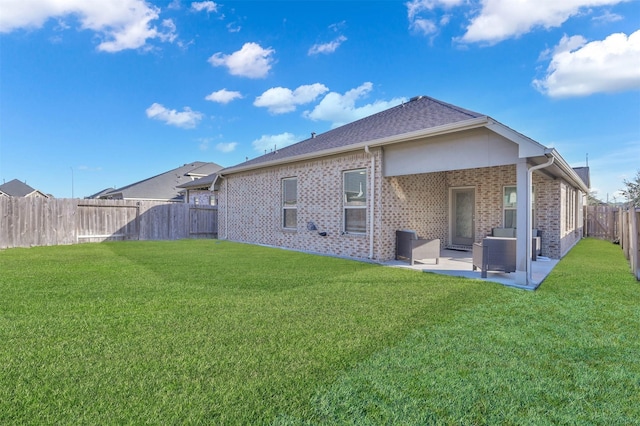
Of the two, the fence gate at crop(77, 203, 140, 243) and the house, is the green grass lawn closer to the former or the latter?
the house

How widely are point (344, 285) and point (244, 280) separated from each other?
74.6 inches

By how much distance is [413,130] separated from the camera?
8.12 meters

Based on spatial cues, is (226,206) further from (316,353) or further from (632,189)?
(632,189)

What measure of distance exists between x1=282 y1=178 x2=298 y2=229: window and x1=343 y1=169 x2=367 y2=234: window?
2.40 m

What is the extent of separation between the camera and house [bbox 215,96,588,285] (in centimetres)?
694

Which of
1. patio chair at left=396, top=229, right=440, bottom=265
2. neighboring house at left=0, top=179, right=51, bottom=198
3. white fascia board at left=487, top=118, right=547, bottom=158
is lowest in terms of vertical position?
patio chair at left=396, top=229, right=440, bottom=265

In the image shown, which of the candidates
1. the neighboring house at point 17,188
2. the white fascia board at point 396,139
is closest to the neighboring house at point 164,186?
the neighboring house at point 17,188

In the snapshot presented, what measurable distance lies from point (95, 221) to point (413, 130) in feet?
44.9

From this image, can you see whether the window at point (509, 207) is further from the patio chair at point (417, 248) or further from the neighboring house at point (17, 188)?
the neighboring house at point (17, 188)

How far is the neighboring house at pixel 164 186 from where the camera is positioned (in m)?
27.1

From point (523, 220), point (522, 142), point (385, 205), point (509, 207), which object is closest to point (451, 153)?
point (522, 142)

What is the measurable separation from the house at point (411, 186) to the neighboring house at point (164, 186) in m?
16.9

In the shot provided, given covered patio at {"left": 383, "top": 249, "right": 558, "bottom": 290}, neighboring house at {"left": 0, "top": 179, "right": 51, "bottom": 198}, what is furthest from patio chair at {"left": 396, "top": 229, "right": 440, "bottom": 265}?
neighboring house at {"left": 0, "top": 179, "right": 51, "bottom": 198}

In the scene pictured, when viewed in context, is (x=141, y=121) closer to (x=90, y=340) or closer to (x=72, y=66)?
(x=72, y=66)
